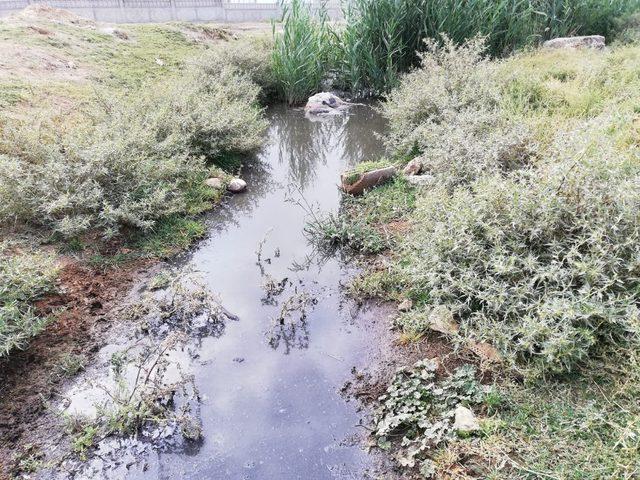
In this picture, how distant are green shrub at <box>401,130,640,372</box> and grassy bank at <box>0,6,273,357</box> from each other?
2785 millimetres

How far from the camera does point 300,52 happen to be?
28.2 feet

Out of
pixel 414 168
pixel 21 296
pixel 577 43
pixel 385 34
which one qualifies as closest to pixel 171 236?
pixel 21 296

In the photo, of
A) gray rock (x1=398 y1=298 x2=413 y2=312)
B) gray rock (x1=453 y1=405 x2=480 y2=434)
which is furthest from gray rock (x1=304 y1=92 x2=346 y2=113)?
gray rock (x1=453 y1=405 x2=480 y2=434)

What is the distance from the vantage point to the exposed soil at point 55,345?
257 centimetres

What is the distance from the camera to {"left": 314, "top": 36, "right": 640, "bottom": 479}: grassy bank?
2215 millimetres

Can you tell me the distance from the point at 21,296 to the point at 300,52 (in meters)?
7.20

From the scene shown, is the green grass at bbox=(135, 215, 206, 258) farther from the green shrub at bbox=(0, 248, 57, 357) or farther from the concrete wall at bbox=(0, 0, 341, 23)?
the concrete wall at bbox=(0, 0, 341, 23)

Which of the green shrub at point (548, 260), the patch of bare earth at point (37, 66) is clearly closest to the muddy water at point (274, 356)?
the green shrub at point (548, 260)

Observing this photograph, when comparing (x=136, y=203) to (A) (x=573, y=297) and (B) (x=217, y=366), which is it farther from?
(A) (x=573, y=297)

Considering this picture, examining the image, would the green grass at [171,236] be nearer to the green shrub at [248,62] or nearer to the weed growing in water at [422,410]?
the weed growing in water at [422,410]

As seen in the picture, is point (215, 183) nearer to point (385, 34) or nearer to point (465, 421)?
point (465, 421)

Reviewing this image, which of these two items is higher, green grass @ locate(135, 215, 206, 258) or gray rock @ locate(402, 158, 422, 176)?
gray rock @ locate(402, 158, 422, 176)

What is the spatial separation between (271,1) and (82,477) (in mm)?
18570

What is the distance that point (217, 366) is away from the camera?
10.0 feet
